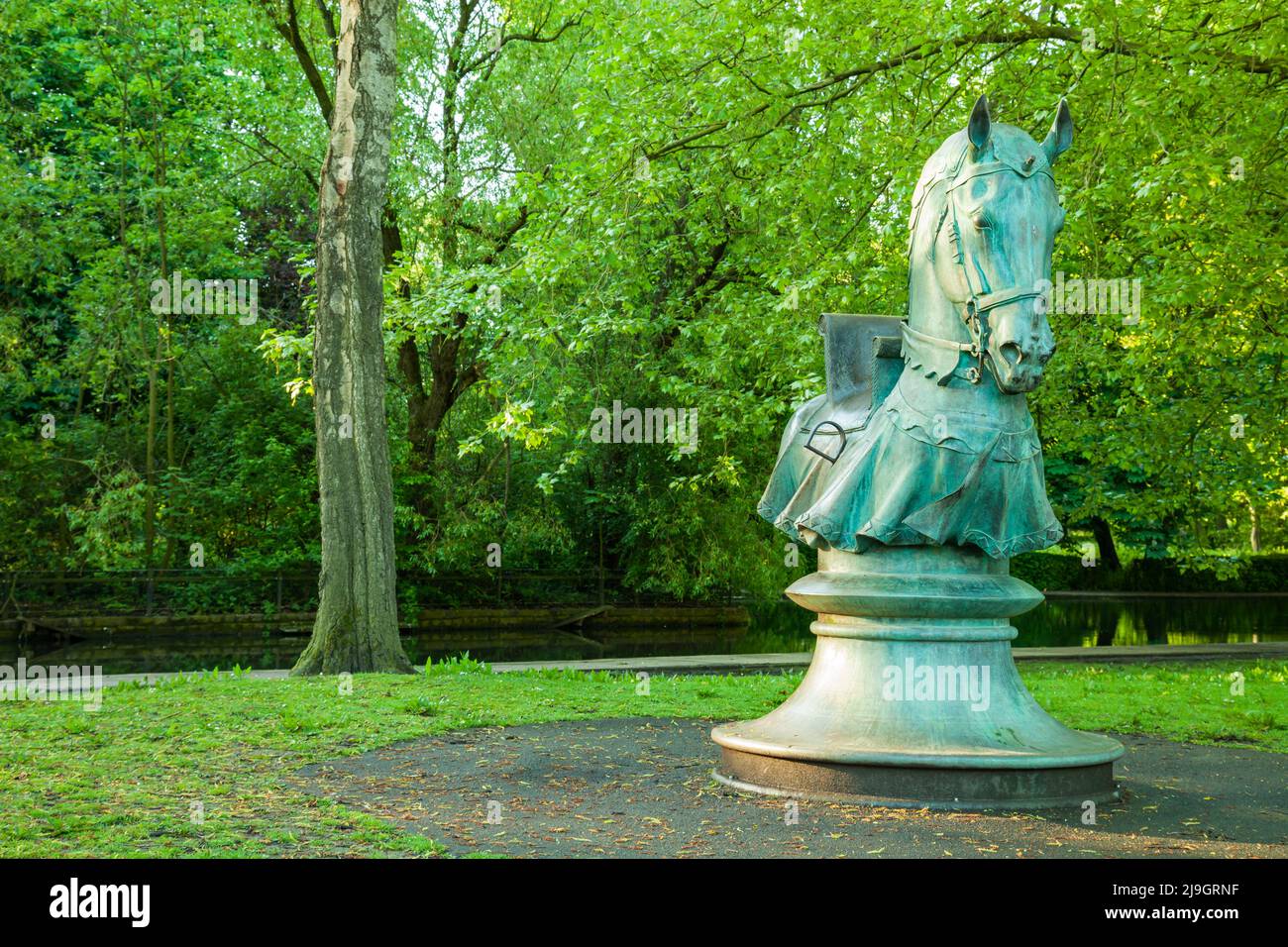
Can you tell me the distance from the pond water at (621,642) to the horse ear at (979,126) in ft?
48.8

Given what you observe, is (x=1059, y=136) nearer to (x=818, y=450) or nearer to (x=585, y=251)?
(x=818, y=450)

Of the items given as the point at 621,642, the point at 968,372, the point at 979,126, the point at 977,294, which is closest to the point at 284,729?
the point at 968,372

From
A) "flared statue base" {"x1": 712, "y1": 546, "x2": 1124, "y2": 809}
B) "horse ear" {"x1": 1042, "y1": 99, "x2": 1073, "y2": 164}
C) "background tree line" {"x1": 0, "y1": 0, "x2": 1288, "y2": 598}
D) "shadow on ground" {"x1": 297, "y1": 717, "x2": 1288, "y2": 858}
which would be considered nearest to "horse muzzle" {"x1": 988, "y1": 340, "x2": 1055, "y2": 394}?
"flared statue base" {"x1": 712, "y1": 546, "x2": 1124, "y2": 809}

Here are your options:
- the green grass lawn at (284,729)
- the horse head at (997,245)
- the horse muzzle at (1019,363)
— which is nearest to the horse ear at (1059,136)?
the horse head at (997,245)

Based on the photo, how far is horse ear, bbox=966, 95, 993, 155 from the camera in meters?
6.98

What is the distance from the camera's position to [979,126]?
704 centimetres

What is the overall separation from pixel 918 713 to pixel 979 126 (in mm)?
3304

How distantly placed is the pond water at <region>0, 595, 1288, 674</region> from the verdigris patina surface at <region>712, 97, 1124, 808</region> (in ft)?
44.3

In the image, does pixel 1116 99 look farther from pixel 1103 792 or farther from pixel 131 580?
pixel 131 580

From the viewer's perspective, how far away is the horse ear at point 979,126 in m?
6.98

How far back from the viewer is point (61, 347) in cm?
3073

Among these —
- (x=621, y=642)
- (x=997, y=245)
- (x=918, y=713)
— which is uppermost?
(x=997, y=245)

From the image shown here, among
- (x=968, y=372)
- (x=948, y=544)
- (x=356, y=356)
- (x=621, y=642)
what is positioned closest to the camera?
(x=968, y=372)
